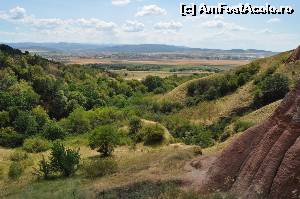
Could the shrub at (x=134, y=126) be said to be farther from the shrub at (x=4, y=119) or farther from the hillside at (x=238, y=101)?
the shrub at (x=4, y=119)

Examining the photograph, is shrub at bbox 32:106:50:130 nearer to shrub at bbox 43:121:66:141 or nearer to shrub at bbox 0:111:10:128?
shrub at bbox 0:111:10:128

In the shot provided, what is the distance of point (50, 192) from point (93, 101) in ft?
174

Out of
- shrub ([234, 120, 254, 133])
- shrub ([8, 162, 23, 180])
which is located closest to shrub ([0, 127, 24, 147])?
shrub ([8, 162, 23, 180])

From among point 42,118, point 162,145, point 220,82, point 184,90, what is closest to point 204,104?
point 220,82

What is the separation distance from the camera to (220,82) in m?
63.9

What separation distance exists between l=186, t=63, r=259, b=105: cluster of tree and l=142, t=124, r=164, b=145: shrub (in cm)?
1489

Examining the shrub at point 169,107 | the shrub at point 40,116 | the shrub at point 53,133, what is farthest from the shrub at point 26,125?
the shrub at point 169,107

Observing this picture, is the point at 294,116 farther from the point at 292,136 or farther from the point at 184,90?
the point at 184,90

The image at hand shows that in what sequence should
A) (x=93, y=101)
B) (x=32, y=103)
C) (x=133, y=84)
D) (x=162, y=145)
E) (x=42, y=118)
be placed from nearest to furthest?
(x=162, y=145), (x=42, y=118), (x=32, y=103), (x=93, y=101), (x=133, y=84)

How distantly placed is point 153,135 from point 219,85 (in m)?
17.9

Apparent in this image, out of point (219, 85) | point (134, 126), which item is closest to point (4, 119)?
point (134, 126)

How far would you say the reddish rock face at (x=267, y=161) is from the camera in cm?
1830

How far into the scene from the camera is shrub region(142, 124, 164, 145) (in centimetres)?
4866

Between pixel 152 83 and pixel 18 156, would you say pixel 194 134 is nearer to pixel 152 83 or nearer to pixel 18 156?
pixel 18 156
